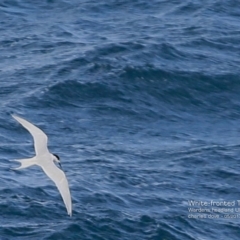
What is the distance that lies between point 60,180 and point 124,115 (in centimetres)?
1187

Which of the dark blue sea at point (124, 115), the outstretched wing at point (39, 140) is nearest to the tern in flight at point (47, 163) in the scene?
the outstretched wing at point (39, 140)

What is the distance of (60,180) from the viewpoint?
2619 centimetres

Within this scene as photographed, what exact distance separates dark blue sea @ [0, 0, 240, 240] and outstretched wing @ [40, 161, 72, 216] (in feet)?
10.6

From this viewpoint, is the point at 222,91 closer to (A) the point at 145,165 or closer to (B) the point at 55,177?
(A) the point at 145,165

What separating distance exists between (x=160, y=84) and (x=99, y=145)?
5.74 m

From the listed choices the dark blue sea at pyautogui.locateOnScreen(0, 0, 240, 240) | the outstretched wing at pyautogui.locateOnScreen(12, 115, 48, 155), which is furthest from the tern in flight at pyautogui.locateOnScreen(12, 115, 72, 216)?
the dark blue sea at pyautogui.locateOnScreen(0, 0, 240, 240)

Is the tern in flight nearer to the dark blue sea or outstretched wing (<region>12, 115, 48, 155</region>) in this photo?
outstretched wing (<region>12, 115, 48, 155</region>)

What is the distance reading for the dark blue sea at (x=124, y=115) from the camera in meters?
30.8

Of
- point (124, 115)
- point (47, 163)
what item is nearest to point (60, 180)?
point (47, 163)

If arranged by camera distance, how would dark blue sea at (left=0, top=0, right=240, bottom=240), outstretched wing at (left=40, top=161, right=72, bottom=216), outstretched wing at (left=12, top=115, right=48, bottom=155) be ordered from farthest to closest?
dark blue sea at (left=0, top=0, right=240, bottom=240) → outstretched wing at (left=12, top=115, right=48, bottom=155) → outstretched wing at (left=40, top=161, right=72, bottom=216)

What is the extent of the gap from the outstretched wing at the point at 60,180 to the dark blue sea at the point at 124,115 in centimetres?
324

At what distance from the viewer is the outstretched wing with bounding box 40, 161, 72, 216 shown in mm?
25875

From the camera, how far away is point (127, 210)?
31.1 m

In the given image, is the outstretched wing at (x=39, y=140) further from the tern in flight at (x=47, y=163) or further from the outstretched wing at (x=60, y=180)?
the outstretched wing at (x=60, y=180)
